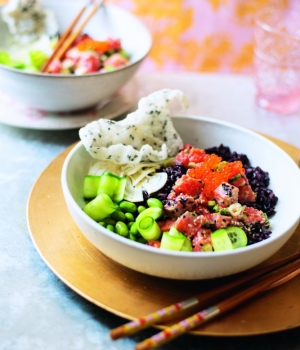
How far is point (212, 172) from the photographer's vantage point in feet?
5.30

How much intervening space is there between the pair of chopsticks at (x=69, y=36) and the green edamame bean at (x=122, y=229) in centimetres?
120

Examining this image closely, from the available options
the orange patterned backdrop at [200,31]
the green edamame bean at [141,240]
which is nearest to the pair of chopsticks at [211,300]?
the green edamame bean at [141,240]

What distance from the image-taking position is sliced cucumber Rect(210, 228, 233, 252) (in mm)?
1360

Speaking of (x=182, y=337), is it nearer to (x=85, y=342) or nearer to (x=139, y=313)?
(x=139, y=313)

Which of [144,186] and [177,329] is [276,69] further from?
[177,329]

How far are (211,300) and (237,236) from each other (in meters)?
0.23

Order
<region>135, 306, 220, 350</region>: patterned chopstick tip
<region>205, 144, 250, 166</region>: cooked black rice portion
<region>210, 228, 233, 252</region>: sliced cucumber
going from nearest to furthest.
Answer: <region>135, 306, 220, 350</region>: patterned chopstick tip
<region>210, 228, 233, 252</region>: sliced cucumber
<region>205, 144, 250, 166</region>: cooked black rice portion

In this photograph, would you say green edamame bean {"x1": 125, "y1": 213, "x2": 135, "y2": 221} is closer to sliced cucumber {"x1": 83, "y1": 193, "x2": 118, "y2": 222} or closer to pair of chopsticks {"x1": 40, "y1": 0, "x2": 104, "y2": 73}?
sliced cucumber {"x1": 83, "y1": 193, "x2": 118, "y2": 222}

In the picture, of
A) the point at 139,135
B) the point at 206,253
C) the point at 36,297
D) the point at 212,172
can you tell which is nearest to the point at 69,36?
the point at 139,135

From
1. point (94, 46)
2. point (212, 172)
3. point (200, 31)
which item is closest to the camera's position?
point (212, 172)

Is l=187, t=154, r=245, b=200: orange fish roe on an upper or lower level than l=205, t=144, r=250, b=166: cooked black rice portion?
upper

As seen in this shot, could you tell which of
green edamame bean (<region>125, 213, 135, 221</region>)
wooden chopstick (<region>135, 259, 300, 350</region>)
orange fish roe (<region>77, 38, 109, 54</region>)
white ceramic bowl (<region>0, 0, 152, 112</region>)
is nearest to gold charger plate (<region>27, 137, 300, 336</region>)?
wooden chopstick (<region>135, 259, 300, 350</region>)

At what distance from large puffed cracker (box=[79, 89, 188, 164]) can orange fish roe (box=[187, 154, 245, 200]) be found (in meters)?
0.20

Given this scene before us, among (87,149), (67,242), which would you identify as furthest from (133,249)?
(87,149)
